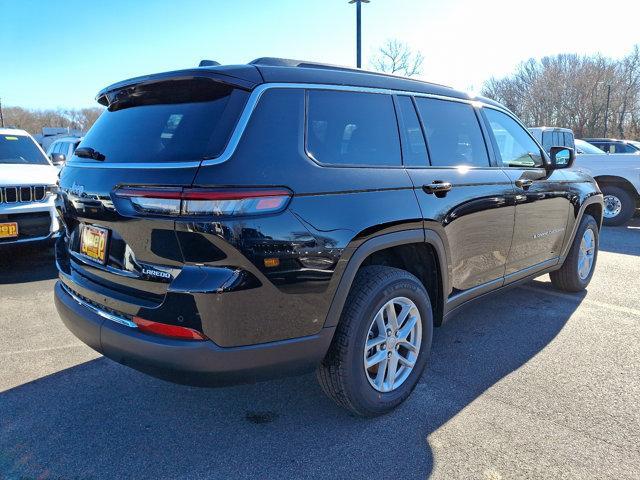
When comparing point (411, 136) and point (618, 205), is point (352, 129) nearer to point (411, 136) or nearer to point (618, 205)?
point (411, 136)

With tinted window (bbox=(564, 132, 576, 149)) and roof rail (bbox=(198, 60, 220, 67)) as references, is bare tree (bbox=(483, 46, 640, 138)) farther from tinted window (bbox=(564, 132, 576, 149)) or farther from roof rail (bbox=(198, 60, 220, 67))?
roof rail (bbox=(198, 60, 220, 67))

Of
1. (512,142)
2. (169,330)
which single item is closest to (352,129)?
(169,330)

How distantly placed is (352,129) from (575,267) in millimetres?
3403

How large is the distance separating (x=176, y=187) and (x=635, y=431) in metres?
2.67

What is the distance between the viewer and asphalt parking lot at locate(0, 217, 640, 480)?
2.31 meters

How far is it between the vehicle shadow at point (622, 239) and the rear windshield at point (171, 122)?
710 cm

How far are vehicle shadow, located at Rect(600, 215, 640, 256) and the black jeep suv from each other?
549 centimetres

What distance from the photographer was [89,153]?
2668 millimetres

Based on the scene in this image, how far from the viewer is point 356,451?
2.42 m

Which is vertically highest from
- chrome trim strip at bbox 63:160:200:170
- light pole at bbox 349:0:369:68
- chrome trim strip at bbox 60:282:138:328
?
light pole at bbox 349:0:369:68

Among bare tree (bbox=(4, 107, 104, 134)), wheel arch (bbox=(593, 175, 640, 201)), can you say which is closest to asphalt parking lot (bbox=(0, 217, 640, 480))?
wheel arch (bbox=(593, 175, 640, 201))

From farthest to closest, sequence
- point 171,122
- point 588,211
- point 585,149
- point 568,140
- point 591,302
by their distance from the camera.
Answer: point 568,140 < point 585,149 < point 588,211 < point 591,302 < point 171,122

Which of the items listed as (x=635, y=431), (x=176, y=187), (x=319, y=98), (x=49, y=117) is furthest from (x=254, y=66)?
(x=49, y=117)

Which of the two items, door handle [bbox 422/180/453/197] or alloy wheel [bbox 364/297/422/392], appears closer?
alloy wheel [bbox 364/297/422/392]
